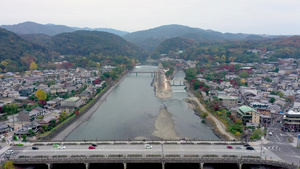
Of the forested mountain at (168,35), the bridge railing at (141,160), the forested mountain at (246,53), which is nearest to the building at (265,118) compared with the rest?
the bridge railing at (141,160)

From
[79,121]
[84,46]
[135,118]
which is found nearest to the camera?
[79,121]

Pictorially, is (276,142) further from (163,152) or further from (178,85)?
(178,85)

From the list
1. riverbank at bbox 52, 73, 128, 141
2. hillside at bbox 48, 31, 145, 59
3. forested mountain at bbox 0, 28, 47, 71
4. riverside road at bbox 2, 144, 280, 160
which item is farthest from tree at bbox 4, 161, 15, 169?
hillside at bbox 48, 31, 145, 59

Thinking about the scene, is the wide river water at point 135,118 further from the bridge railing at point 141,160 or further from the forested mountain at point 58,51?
the forested mountain at point 58,51

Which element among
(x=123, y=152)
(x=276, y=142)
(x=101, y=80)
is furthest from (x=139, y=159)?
(x=101, y=80)

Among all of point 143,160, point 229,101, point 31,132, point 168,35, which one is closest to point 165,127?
point 143,160

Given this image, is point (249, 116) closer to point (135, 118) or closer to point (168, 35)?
point (135, 118)

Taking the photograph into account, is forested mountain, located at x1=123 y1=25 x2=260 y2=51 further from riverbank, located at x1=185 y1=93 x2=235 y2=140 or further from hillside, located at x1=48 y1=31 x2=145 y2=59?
riverbank, located at x1=185 y1=93 x2=235 y2=140
